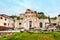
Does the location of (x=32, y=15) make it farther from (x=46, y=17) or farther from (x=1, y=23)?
(x=1, y=23)

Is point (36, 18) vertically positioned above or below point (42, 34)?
above

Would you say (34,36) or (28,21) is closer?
(34,36)

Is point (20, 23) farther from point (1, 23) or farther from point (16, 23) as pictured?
point (1, 23)

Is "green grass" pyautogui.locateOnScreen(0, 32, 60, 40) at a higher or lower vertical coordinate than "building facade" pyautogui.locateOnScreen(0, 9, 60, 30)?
lower

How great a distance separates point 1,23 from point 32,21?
10.7 m

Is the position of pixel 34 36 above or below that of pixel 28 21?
below

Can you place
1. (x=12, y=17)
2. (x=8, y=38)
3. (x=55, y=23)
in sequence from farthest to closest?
(x=12, y=17)
(x=55, y=23)
(x=8, y=38)

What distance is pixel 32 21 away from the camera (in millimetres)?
77000

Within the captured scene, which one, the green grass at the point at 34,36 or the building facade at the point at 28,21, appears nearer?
the green grass at the point at 34,36

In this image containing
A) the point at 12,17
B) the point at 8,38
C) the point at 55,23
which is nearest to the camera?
the point at 8,38

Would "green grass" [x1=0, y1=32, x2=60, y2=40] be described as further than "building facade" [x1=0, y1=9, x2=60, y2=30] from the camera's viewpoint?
No

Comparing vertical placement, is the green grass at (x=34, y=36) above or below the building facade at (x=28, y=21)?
below

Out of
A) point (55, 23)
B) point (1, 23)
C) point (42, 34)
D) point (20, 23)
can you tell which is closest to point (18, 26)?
point (20, 23)

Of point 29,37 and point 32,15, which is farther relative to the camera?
point 32,15
